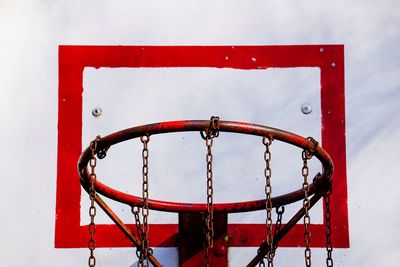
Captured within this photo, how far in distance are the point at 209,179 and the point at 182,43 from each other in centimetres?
109

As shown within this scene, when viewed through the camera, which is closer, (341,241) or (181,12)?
(341,241)

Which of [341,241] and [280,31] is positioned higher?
[280,31]

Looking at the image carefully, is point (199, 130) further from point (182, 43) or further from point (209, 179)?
point (182, 43)

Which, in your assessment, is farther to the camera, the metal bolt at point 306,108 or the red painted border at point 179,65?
the metal bolt at point 306,108

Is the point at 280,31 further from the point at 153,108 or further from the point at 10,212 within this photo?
the point at 10,212

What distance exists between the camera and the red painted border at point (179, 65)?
11.5ft

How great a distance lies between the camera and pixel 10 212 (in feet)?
11.7

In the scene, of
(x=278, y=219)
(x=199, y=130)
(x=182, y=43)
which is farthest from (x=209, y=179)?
(x=182, y=43)

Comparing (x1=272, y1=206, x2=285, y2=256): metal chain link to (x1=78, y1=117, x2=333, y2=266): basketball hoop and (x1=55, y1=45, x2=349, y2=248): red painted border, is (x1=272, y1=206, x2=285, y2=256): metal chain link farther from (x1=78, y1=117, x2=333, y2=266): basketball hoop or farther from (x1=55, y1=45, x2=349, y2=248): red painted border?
(x1=55, y1=45, x2=349, y2=248): red painted border

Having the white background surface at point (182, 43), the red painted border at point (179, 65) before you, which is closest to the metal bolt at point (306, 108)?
the red painted border at point (179, 65)

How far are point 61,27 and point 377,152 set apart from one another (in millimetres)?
1472

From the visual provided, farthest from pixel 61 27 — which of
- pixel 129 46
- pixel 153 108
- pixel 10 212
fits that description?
pixel 10 212

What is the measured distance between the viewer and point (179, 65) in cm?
367

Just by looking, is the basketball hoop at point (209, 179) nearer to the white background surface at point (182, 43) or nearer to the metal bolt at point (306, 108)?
the white background surface at point (182, 43)
